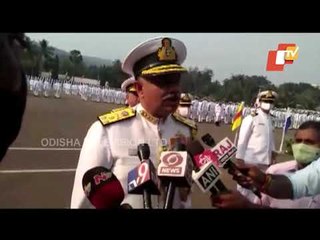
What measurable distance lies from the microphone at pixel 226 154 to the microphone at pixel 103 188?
0.51 metres

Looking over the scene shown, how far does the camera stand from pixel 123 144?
2.06 meters

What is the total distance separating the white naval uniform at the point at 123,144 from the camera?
2002 mm

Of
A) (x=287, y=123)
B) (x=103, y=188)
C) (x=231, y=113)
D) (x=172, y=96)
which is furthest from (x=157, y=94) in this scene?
(x=287, y=123)

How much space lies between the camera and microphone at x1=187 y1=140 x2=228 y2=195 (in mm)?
1932

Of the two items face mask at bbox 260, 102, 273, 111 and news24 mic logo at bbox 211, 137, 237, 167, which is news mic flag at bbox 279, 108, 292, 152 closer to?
face mask at bbox 260, 102, 273, 111

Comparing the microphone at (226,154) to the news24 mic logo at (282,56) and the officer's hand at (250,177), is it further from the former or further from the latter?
the news24 mic logo at (282,56)

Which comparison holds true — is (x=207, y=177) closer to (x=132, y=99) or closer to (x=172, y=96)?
(x=172, y=96)

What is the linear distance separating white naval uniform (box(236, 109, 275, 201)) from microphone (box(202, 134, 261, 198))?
213 mm

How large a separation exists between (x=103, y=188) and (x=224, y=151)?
0.72m

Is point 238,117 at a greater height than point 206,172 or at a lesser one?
greater

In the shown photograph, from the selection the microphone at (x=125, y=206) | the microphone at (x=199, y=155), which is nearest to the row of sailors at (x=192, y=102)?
the microphone at (x=199, y=155)

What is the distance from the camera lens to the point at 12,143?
2.46m
